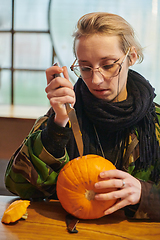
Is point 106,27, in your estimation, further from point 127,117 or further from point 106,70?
point 127,117

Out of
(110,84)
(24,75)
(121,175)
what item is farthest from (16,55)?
(121,175)

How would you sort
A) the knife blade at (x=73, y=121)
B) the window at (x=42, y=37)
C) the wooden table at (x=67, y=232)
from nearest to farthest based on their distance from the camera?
the wooden table at (x=67, y=232)
the knife blade at (x=73, y=121)
the window at (x=42, y=37)

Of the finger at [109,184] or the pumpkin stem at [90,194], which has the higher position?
the finger at [109,184]

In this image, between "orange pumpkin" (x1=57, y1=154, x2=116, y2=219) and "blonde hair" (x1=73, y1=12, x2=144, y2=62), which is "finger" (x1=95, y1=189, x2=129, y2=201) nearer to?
"orange pumpkin" (x1=57, y1=154, x2=116, y2=219)

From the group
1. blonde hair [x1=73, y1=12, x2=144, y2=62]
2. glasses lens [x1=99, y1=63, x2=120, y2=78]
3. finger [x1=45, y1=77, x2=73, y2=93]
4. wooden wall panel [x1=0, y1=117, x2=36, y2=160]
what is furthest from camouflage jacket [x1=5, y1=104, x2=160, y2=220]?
wooden wall panel [x1=0, y1=117, x2=36, y2=160]

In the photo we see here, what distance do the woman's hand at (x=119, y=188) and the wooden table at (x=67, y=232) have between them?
5cm

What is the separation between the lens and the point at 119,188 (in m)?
0.82

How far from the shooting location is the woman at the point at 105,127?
2.85 feet

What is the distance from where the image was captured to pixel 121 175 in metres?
0.81

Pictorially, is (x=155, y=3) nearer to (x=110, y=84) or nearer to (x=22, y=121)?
(x=22, y=121)

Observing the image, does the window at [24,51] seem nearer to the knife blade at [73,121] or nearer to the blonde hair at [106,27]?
the blonde hair at [106,27]

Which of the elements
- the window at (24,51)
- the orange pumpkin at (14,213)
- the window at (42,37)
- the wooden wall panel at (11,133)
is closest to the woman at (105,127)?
the orange pumpkin at (14,213)

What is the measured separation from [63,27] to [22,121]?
1.34 meters

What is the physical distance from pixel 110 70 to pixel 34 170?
0.49 meters
